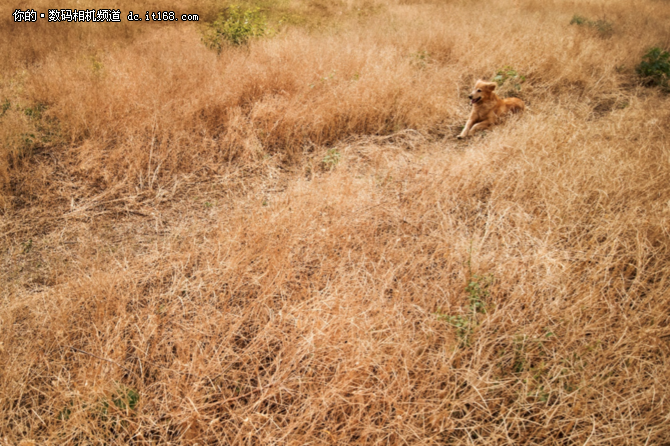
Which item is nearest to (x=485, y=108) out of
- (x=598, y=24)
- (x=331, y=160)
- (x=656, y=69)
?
(x=331, y=160)

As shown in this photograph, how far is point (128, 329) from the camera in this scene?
1.78 m

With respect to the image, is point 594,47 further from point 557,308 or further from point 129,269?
point 129,269

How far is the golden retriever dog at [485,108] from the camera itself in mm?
3770

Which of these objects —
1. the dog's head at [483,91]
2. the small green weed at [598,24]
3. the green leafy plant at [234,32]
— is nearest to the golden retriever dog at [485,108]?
the dog's head at [483,91]

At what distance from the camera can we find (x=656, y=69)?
16.4 ft

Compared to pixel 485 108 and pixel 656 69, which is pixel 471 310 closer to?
pixel 485 108

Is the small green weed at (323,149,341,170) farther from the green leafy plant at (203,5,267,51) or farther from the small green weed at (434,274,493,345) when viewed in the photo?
the green leafy plant at (203,5,267,51)

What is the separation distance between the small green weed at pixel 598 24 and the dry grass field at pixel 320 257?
260 cm

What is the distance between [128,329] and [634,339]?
245 cm

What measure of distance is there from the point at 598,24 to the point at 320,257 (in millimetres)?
7884

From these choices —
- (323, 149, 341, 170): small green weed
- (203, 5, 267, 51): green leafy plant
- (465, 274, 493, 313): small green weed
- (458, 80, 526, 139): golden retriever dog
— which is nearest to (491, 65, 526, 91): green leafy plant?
(458, 80, 526, 139): golden retriever dog

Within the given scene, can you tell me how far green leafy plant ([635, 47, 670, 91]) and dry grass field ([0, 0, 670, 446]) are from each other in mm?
851

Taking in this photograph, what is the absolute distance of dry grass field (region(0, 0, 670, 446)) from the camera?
1.46m

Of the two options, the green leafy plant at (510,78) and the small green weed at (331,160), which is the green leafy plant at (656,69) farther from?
the small green weed at (331,160)
